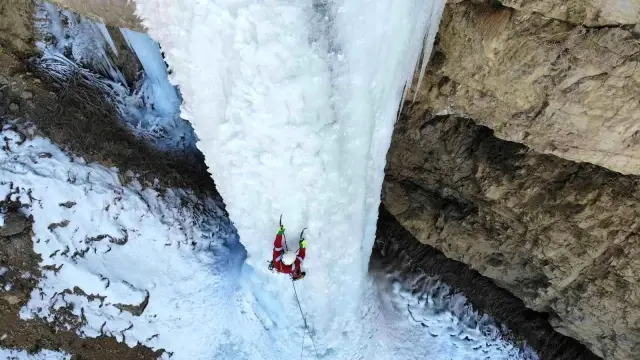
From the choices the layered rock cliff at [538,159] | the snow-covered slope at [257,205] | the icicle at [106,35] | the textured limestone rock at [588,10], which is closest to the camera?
the textured limestone rock at [588,10]

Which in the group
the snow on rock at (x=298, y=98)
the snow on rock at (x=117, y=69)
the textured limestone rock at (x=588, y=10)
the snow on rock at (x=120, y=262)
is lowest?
the snow on rock at (x=120, y=262)

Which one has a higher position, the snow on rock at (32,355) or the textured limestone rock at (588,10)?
the textured limestone rock at (588,10)

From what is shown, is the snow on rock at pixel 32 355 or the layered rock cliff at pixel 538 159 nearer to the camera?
the layered rock cliff at pixel 538 159

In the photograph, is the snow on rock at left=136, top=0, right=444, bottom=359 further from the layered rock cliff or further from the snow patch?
the snow patch

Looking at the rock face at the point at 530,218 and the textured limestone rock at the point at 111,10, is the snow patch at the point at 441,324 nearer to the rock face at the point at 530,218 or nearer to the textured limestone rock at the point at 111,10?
the rock face at the point at 530,218

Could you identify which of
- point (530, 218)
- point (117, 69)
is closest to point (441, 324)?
point (530, 218)

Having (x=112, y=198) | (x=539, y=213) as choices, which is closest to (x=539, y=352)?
(x=539, y=213)

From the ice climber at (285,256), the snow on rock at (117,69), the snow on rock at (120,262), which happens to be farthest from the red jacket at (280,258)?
the snow on rock at (117,69)
